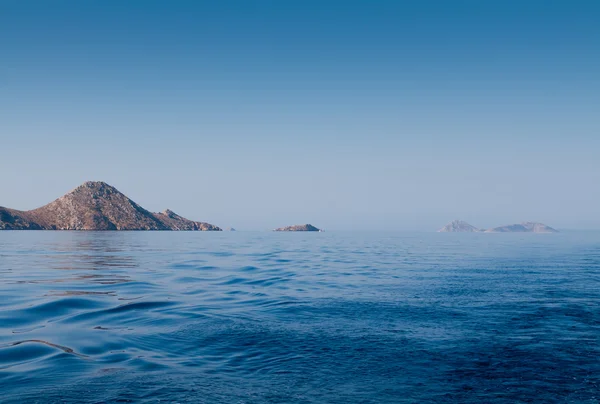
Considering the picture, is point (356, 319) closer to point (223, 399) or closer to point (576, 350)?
point (576, 350)

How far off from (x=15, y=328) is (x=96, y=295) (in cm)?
812

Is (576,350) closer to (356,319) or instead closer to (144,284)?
(356,319)

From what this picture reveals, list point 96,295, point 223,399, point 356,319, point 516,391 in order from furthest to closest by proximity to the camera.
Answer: point 96,295 → point 356,319 → point 516,391 → point 223,399

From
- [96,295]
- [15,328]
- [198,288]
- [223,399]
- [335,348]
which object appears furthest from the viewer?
[198,288]

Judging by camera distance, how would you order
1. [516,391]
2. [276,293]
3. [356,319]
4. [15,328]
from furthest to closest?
1. [276,293]
2. [356,319]
3. [15,328]
4. [516,391]

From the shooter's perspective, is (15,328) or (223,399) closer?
(223,399)

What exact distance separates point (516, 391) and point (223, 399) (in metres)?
6.82

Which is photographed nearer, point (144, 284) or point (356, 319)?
point (356, 319)

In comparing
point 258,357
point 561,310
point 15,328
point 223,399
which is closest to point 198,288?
point 15,328

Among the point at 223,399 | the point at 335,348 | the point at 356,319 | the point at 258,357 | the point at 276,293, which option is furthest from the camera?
the point at 276,293

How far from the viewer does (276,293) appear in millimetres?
24984

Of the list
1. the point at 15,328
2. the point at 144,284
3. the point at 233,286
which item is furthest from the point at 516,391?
the point at 144,284

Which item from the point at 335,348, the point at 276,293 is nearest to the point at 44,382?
the point at 335,348

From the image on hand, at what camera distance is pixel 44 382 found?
32.2 feet
